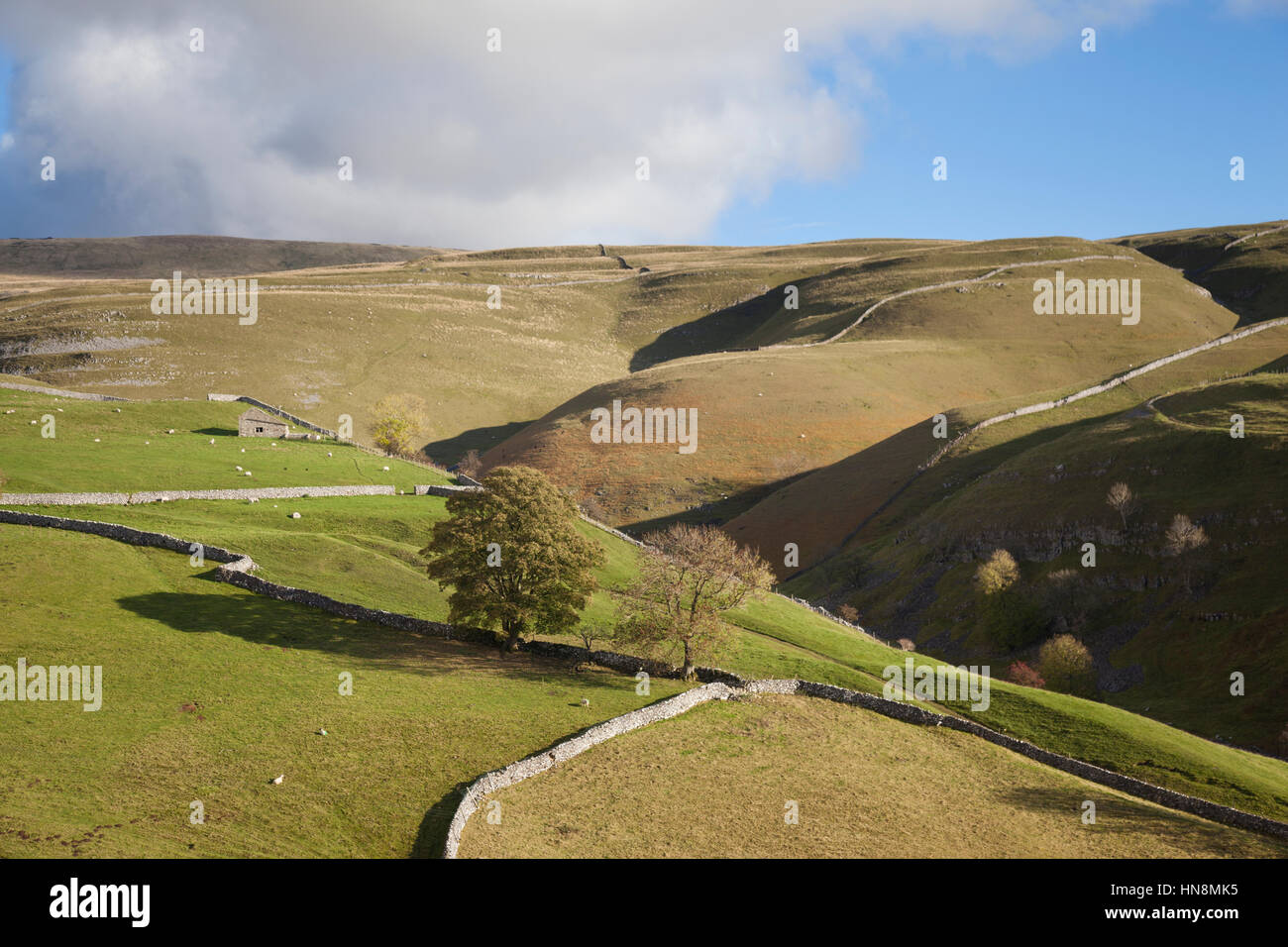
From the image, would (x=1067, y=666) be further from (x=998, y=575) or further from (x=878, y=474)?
(x=878, y=474)

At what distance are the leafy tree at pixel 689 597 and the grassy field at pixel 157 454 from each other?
30456 millimetres

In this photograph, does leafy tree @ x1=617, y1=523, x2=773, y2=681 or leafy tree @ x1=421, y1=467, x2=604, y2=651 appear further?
leafy tree @ x1=617, y1=523, x2=773, y2=681

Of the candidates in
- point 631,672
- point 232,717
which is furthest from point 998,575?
point 232,717

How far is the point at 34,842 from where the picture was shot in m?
21.3

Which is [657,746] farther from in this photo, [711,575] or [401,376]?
[401,376]

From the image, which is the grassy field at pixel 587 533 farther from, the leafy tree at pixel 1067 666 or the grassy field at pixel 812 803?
the leafy tree at pixel 1067 666

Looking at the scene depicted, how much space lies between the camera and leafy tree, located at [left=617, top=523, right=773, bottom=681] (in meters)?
41.6

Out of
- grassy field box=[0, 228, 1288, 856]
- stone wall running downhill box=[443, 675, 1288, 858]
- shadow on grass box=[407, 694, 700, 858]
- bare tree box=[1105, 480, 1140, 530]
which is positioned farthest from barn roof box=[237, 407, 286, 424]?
bare tree box=[1105, 480, 1140, 530]

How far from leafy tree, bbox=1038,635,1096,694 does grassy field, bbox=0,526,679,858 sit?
2765cm

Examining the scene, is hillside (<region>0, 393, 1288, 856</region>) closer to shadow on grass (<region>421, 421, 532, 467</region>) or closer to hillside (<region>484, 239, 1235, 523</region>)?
hillside (<region>484, 239, 1235, 523</region>)

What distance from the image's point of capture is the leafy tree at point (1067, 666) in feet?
180
